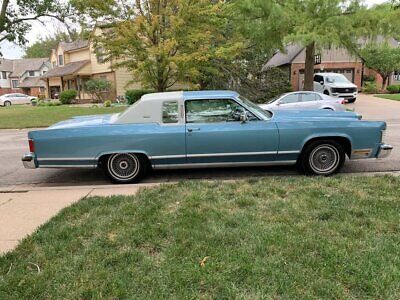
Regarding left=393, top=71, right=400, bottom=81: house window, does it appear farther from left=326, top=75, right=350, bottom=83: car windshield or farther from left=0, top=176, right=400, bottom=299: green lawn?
left=0, top=176, right=400, bottom=299: green lawn

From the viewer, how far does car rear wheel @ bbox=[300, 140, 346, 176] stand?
20.5 feet

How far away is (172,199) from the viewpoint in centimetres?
502

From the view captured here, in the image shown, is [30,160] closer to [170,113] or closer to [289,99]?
[170,113]

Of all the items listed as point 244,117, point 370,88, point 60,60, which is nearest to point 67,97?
point 60,60

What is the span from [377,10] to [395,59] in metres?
19.3

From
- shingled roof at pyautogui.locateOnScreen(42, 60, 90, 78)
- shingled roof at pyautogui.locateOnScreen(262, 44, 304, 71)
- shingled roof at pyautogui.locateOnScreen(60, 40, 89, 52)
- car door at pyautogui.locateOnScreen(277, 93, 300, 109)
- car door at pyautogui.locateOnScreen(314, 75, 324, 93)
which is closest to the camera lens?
car door at pyautogui.locateOnScreen(277, 93, 300, 109)

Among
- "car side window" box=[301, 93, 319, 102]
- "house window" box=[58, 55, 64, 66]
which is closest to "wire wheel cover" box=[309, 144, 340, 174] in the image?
"car side window" box=[301, 93, 319, 102]

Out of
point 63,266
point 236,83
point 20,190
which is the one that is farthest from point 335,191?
point 236,83

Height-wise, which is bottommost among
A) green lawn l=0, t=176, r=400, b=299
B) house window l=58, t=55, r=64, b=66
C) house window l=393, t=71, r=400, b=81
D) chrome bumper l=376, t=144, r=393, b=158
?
green lawn l=0, t=176, r=400, b=299

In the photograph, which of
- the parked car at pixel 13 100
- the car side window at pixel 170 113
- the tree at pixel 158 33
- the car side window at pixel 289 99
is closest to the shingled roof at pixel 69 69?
the parked car at pixel 13 100

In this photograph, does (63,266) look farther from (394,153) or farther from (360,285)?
(394,153)

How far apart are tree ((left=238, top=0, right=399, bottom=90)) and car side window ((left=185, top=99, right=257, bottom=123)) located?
1068cm

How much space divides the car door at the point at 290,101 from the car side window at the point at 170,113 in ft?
28.3

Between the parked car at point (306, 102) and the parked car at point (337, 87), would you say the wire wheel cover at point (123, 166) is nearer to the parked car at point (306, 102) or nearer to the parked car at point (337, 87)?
the parked car at point (306, 102)
